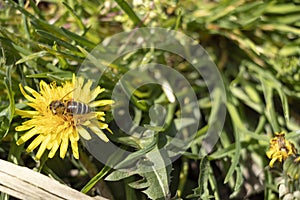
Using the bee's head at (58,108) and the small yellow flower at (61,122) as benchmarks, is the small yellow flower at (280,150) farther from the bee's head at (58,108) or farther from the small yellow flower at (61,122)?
the bee's head at (58,108)

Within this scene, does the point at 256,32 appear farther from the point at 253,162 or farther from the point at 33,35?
the point at 33,35

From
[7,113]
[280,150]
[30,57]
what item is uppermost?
[30,57]

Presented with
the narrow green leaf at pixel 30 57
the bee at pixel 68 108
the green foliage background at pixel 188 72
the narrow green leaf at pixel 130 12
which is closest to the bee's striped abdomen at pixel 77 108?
the bee at pixel 68 108

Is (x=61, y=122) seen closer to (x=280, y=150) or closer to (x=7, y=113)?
(x=7, y=113)

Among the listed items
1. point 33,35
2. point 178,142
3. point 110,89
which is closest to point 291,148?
point 178,142

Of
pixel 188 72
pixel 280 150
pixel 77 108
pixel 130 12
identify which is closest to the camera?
pixel 77 108

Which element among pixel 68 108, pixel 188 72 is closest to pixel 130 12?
pixel 188 72
